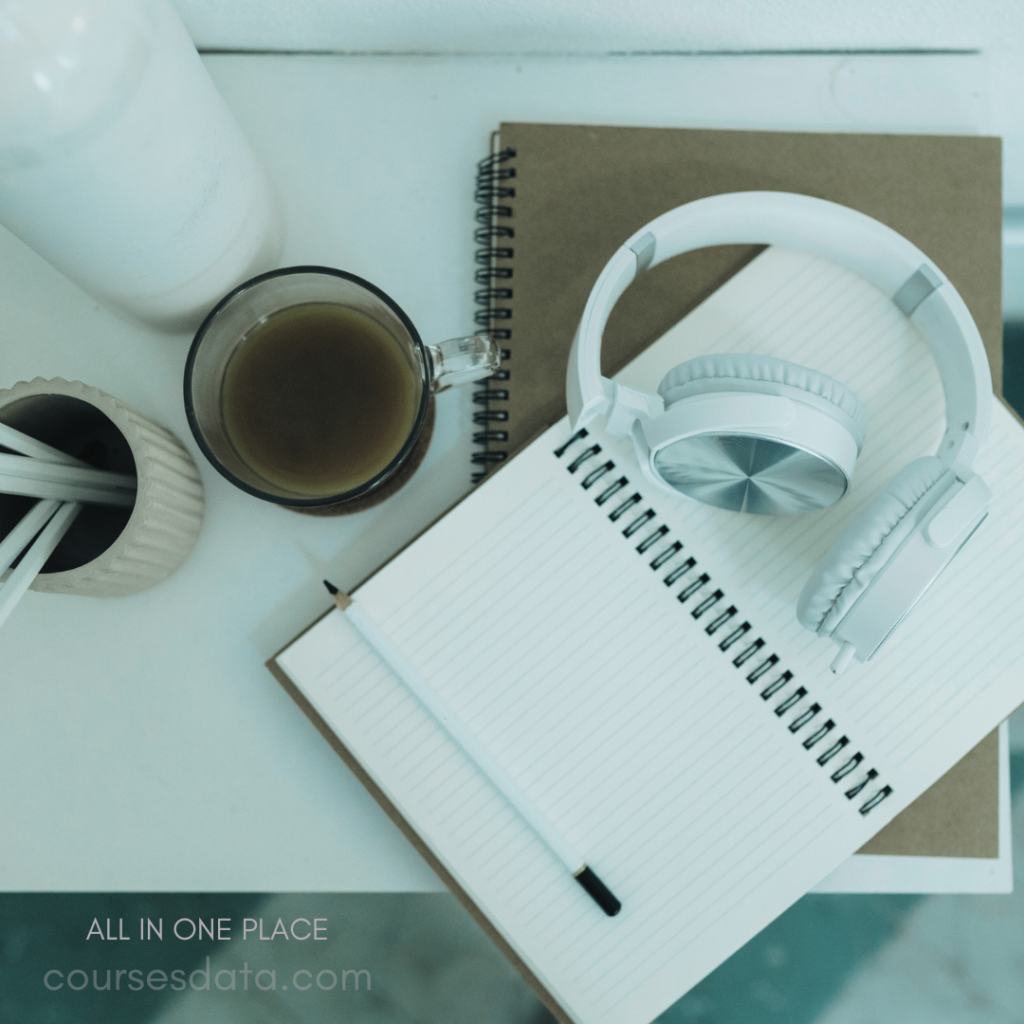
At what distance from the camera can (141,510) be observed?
38 centimetres

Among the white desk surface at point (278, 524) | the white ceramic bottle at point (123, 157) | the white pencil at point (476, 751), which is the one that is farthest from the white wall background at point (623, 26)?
the white pencil at point (476, 751)

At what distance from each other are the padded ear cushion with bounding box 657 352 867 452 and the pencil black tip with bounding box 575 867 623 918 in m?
0.26

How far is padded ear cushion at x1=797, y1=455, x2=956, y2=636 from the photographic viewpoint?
1.21 feet

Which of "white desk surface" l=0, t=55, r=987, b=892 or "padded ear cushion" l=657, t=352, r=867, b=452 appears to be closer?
"padded ear cushion" l=657, t=352, r=867, b=452

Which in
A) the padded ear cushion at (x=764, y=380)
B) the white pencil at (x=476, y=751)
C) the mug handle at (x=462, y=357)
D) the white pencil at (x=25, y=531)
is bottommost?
the white pencil at (x=476, y=751)

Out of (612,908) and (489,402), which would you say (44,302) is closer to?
(489,402)

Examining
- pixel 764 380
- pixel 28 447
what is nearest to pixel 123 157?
pixel 28 447

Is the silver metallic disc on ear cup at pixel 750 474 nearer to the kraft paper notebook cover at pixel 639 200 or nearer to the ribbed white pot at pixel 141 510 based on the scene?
the kraft paper notebook cover at pixel 639 200

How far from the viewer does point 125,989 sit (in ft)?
1.86

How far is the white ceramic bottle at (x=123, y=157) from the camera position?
254 mm

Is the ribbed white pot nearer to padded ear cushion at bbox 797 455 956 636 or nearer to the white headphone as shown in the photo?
the white headphone

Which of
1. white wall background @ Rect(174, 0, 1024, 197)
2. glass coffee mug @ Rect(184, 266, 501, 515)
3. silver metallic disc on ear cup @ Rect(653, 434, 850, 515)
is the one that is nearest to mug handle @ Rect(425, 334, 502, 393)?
glass coffee mug @ Rect(184, 266, 501, 515)

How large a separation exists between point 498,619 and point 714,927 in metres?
0.20

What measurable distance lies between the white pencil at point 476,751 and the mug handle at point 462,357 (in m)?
0.13
